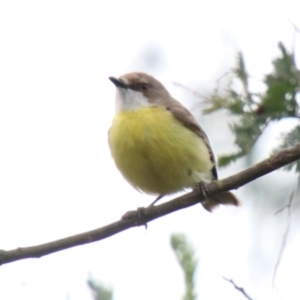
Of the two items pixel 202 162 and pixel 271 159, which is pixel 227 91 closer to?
pixel 271 159

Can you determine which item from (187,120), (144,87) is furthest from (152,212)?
(144,87)

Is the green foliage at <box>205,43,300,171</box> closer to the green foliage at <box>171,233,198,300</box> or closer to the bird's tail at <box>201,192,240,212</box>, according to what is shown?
the green foliage at <box>171,233,198,300</box>

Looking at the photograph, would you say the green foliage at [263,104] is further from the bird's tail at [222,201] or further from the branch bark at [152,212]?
the bird's tail at [222,201]

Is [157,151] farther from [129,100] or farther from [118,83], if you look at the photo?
[118,83]

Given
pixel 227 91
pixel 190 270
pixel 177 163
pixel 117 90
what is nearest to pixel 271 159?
pixel 227 91

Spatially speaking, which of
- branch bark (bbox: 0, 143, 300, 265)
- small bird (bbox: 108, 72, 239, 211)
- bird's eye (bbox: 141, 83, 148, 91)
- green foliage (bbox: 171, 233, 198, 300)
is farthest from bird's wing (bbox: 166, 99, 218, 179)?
green foliage (bbox: 171, 233, 198, 300)

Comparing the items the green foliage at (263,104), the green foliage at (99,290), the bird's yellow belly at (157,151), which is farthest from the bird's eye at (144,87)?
the green foliage at (99,290)
